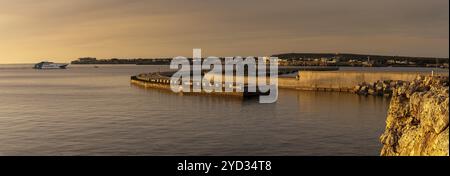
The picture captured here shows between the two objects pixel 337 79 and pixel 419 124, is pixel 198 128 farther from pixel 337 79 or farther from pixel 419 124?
pixel 337 79

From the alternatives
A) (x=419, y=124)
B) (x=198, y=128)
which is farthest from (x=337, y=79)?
(x=419, y=124)

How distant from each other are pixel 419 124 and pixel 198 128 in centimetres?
2514

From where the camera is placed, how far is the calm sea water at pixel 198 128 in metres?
26.8

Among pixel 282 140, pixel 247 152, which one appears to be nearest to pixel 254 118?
pixel 282 140

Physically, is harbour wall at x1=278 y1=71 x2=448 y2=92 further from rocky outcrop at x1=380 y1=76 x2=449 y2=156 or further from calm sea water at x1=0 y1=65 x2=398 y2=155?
rocky outcrop at x1=380 y1=76 x2=449 y2=156

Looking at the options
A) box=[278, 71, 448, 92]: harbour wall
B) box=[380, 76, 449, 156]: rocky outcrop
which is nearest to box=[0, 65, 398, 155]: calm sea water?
box=[278, 71, 448, 92]: harbour wall

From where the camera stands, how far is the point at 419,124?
34.3 ft

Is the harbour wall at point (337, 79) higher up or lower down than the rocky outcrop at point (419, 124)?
lower down

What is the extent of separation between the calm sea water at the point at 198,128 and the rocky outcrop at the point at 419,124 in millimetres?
13086

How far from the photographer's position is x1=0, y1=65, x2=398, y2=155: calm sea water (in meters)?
26.8

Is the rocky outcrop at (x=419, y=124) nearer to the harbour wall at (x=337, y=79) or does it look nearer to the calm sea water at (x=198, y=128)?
the calm sea water at (x=198, y=128)

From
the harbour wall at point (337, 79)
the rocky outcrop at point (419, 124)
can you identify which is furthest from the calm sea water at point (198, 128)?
the rocky outcrop at point (419, 124)
